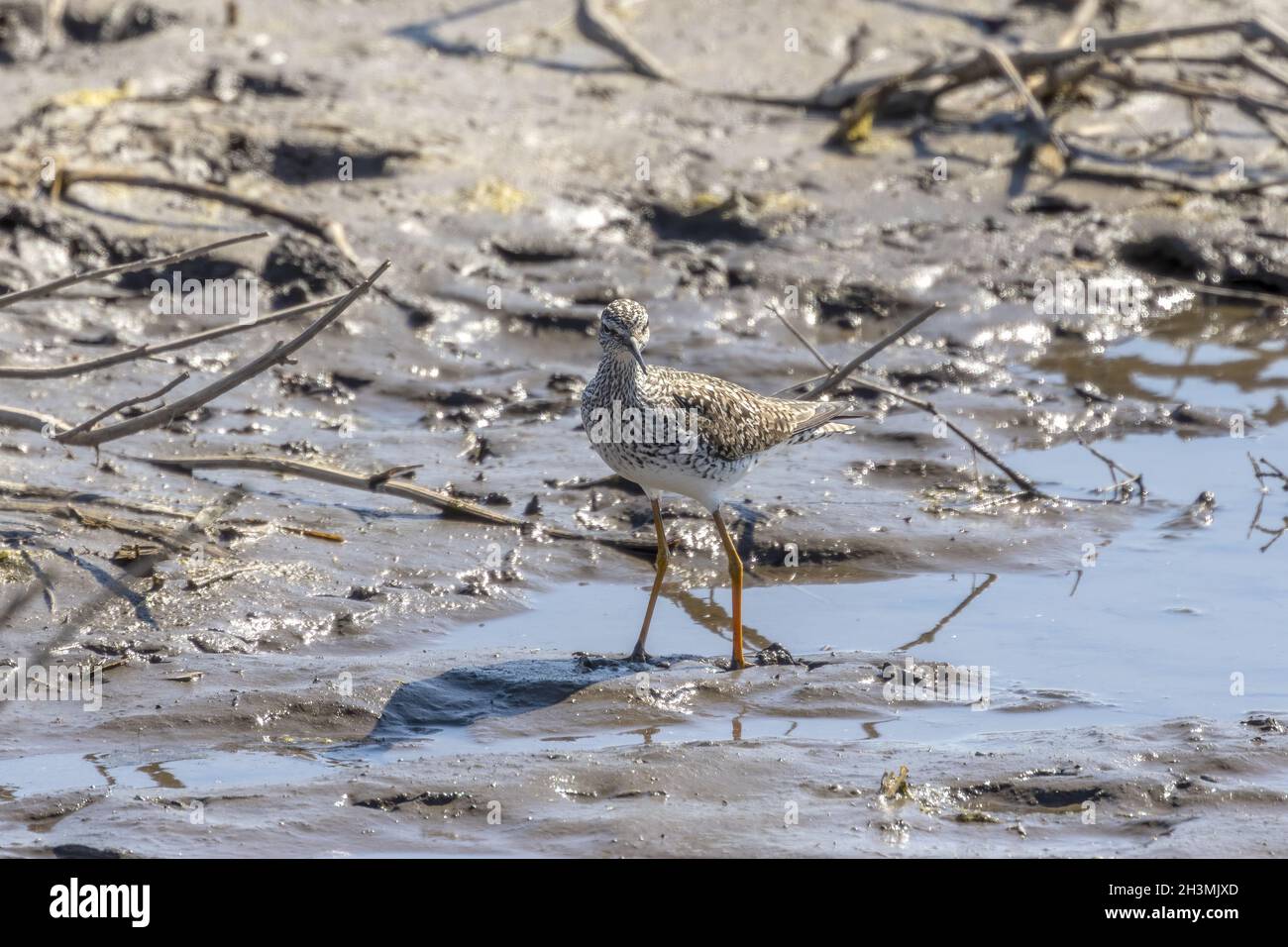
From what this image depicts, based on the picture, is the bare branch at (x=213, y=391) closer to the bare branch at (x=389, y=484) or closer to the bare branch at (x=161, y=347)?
the bare branch at (x=161, y=347)

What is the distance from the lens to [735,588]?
7.46 metres

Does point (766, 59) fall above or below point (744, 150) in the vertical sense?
above

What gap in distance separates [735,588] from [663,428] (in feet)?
3.10

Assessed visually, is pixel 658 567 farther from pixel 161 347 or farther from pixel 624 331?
pixel 161 347

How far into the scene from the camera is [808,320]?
11391 mm

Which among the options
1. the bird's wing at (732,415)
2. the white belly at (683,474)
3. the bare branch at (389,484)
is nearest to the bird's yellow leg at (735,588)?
the white belly at (683,474)

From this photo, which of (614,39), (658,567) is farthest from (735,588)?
(614,39)

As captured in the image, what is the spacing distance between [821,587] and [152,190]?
5.91m

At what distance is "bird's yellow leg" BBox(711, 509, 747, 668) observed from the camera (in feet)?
23.3

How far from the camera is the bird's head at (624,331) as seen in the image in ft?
23.2

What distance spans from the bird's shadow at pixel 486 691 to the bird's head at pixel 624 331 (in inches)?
53.2

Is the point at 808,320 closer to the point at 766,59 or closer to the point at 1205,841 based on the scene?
the point at 766,59
